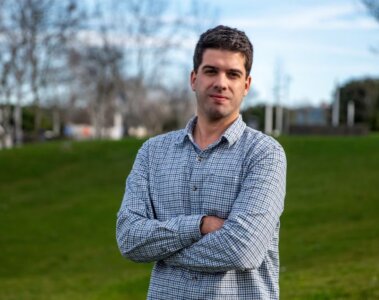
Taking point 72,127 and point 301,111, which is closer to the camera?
point 301,111

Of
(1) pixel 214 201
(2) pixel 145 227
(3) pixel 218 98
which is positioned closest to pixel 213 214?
(1) pixel 214 201

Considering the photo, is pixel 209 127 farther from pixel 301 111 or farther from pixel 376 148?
pixel 301 111

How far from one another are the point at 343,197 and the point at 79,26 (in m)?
18.4

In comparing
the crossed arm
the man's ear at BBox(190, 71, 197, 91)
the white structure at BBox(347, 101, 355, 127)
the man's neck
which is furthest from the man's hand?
the white structure at BBox(347, 101, 355, 127)

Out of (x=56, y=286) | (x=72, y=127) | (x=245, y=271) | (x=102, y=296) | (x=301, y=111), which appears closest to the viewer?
(x=245, y=271)

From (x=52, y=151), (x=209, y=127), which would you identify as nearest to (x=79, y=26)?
(x=52, y=151)

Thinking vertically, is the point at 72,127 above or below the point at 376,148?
below

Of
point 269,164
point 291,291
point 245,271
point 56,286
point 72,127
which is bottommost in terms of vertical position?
point 72,127

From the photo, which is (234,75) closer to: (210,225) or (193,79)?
(193,79)

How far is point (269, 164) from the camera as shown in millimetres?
3154

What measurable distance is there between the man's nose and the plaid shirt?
0.59ft

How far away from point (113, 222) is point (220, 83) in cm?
1737

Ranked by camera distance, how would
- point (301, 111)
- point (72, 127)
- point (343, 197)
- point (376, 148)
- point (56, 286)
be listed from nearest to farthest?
point (56, 286)
point (343, 197)
point (376, 148)
point (301, 111)
point (72, 127)

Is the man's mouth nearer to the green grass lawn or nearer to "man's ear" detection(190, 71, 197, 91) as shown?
"man's ear" detection(190, 71, 197, 91)
